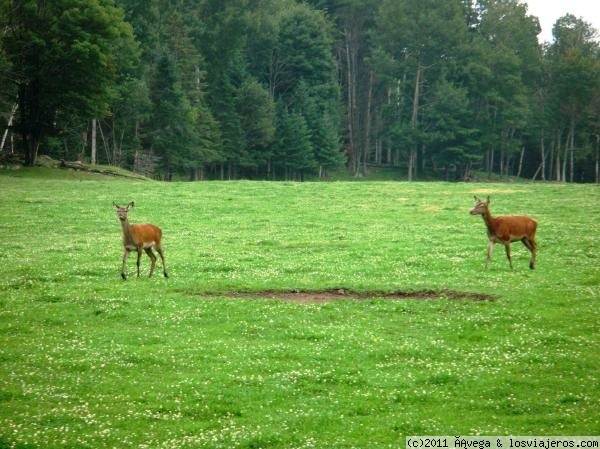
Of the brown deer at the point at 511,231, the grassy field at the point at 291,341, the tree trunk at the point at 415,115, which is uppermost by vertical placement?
the tree trunk at the point at 415,115

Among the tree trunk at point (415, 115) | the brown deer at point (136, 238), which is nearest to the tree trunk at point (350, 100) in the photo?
the tree trunk at point (415, 115)

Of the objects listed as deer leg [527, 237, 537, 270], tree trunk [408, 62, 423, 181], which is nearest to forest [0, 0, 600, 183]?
tree trunk [408, 62, 423, 181]

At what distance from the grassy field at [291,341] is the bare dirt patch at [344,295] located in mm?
305

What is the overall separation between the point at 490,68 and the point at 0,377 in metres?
102

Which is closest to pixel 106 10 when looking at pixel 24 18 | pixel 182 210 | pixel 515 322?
pixel 24 18

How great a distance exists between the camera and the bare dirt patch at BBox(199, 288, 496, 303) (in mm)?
21203

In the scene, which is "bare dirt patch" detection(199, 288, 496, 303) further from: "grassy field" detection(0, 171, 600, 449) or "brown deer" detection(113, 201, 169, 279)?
"brown deer" detection(113, 201, 169, 279)

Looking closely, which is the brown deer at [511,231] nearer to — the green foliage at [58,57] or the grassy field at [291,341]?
the grassy field at [291,341]

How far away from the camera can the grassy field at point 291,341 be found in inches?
492

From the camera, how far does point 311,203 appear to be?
45.1 m

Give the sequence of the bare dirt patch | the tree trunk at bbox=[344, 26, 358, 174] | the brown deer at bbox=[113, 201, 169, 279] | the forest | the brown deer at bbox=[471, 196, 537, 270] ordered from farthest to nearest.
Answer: the tree trunk at bbox=[344, 26, 358, 174] → the forest → the brown deer at bbox=[471, 196, 537, 270] → the brown deer at bbox=[113, 201, 169, 279] → the bare dirt patch

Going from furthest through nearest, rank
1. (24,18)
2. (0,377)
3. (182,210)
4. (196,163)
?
(196,163) < (24,18) < (182,210) < (0,377)

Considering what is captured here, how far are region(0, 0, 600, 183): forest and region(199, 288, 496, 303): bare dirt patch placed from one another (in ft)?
175

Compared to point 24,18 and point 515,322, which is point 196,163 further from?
point 515,322
